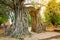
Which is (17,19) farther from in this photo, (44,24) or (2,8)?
(44,24)

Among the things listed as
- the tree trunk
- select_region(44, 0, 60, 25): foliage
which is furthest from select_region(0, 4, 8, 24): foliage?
select_region(44, 0, 60, 25): foliage

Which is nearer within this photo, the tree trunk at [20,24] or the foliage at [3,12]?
the tree trunk at [20,24]

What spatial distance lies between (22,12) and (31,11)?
1691 millimetres

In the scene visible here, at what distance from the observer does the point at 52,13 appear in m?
16.0

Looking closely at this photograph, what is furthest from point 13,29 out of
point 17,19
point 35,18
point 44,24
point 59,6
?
point 59,6

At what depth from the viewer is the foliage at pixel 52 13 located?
1576 cm

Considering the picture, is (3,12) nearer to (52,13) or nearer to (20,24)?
(20,24)

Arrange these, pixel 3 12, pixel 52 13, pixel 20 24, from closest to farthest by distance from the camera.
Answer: pixel 20 24 → pixel 3 12 → pixel 52 13

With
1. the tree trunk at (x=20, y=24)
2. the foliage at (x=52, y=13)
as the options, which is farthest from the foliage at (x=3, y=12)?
the foliage at (x=52, y=13)

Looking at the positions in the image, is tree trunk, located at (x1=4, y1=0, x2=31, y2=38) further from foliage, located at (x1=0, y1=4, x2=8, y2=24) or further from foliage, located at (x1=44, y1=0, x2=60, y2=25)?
foliage, located at (x1=44, y1=0, x2=60, y2=25)

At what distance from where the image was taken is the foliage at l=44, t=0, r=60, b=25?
15.8 m

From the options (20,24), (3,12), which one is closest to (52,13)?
(20,24)

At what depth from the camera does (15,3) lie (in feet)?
42.6

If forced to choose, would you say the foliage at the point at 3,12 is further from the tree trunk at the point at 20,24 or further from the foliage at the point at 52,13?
the foliage at the point at 52,13
